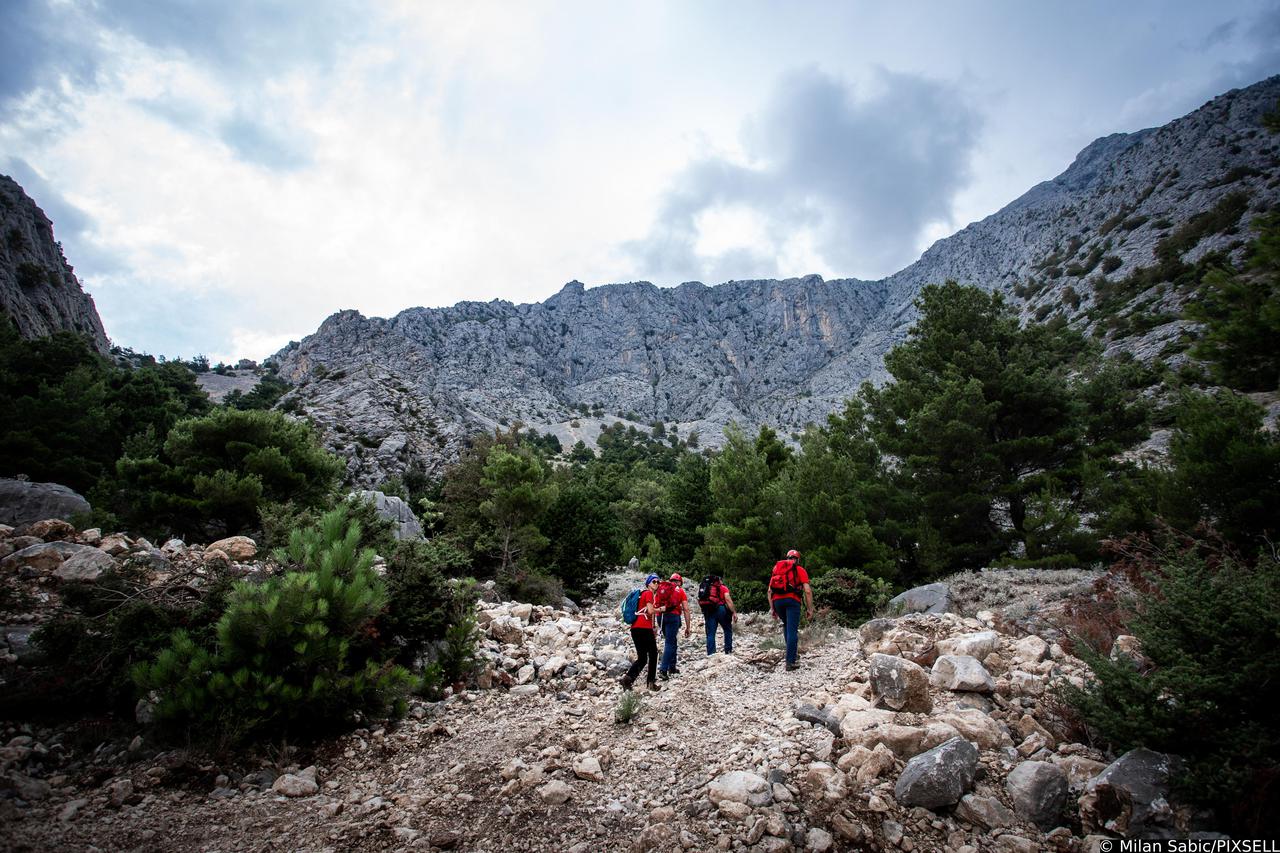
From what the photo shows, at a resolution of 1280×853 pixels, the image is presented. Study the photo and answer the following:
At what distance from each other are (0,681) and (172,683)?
1.60 m

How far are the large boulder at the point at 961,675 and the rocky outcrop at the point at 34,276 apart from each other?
2053 inches

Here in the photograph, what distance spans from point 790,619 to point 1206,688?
4.71m

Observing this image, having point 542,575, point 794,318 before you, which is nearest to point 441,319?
point 794,318

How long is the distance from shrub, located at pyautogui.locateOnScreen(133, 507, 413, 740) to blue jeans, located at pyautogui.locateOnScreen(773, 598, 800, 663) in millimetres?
5065

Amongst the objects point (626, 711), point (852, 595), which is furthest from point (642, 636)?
point (852, 595)

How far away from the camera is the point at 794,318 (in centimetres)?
12050

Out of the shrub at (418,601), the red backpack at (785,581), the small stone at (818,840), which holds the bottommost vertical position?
the small stone at (818,840)

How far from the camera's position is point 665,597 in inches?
291

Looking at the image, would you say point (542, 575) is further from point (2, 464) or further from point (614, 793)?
point (2, 464)

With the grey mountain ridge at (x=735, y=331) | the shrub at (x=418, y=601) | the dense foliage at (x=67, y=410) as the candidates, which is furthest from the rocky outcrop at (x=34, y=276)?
the shrub at (x=418, y=601)

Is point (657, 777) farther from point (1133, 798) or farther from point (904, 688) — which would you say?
point (1133, 798)

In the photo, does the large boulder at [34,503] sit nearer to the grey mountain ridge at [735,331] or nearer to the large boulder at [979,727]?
the large boulder at [979,727]

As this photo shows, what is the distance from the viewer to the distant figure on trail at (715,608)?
8.36 metres

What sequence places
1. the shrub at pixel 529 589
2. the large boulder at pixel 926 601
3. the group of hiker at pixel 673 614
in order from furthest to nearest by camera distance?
the shrub at pixel 529 589
the large boulder at pixel 926 601
the group of hiker at pixel 673 614
